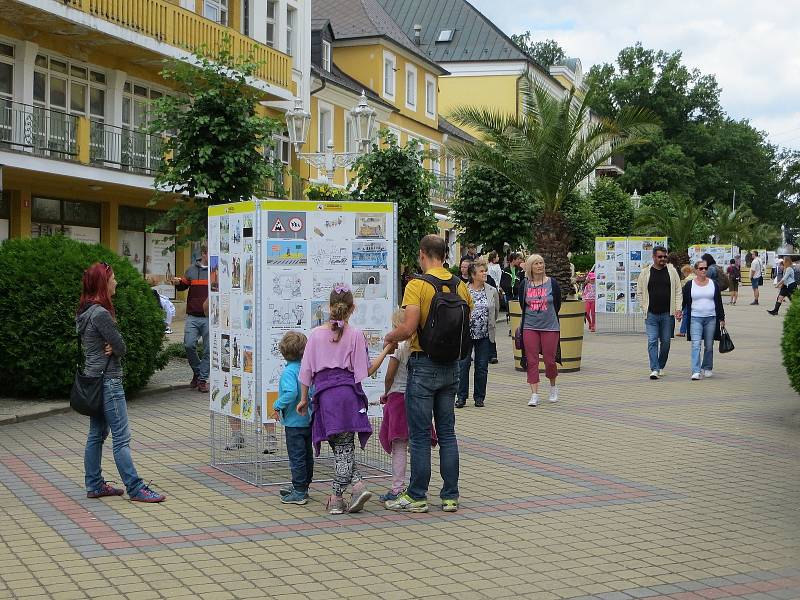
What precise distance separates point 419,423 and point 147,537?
77.2 inches

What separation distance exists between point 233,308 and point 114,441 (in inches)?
57.9

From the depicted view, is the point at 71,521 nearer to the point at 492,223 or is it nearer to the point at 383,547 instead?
the point at 383,547

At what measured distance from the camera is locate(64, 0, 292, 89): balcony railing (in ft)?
79.9

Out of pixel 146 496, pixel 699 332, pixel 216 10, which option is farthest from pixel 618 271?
pixel 146 496

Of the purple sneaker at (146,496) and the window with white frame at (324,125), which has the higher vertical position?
the window with white frame at (324,125)

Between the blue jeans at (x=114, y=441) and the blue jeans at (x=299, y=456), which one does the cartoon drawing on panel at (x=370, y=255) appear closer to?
the blue jeans at (x=299, y=456)

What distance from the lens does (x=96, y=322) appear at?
781 centimetres

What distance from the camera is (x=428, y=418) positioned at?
7.74 metres

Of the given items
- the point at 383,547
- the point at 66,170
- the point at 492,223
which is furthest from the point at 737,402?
the point at 492,223

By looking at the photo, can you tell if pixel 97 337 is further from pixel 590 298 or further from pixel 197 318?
pixel 590 298

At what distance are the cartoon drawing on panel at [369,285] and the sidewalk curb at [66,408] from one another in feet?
15.6

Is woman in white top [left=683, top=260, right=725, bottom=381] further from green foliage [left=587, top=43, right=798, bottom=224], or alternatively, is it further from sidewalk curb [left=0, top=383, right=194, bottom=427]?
green foliage [left=587, top=43, right=798, bottom=224]

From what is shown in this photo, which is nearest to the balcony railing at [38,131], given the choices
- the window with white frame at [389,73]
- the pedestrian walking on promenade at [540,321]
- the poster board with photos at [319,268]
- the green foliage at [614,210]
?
the pedestrian walking on promenade at [540,321]

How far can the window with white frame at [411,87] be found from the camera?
49.0 meters
